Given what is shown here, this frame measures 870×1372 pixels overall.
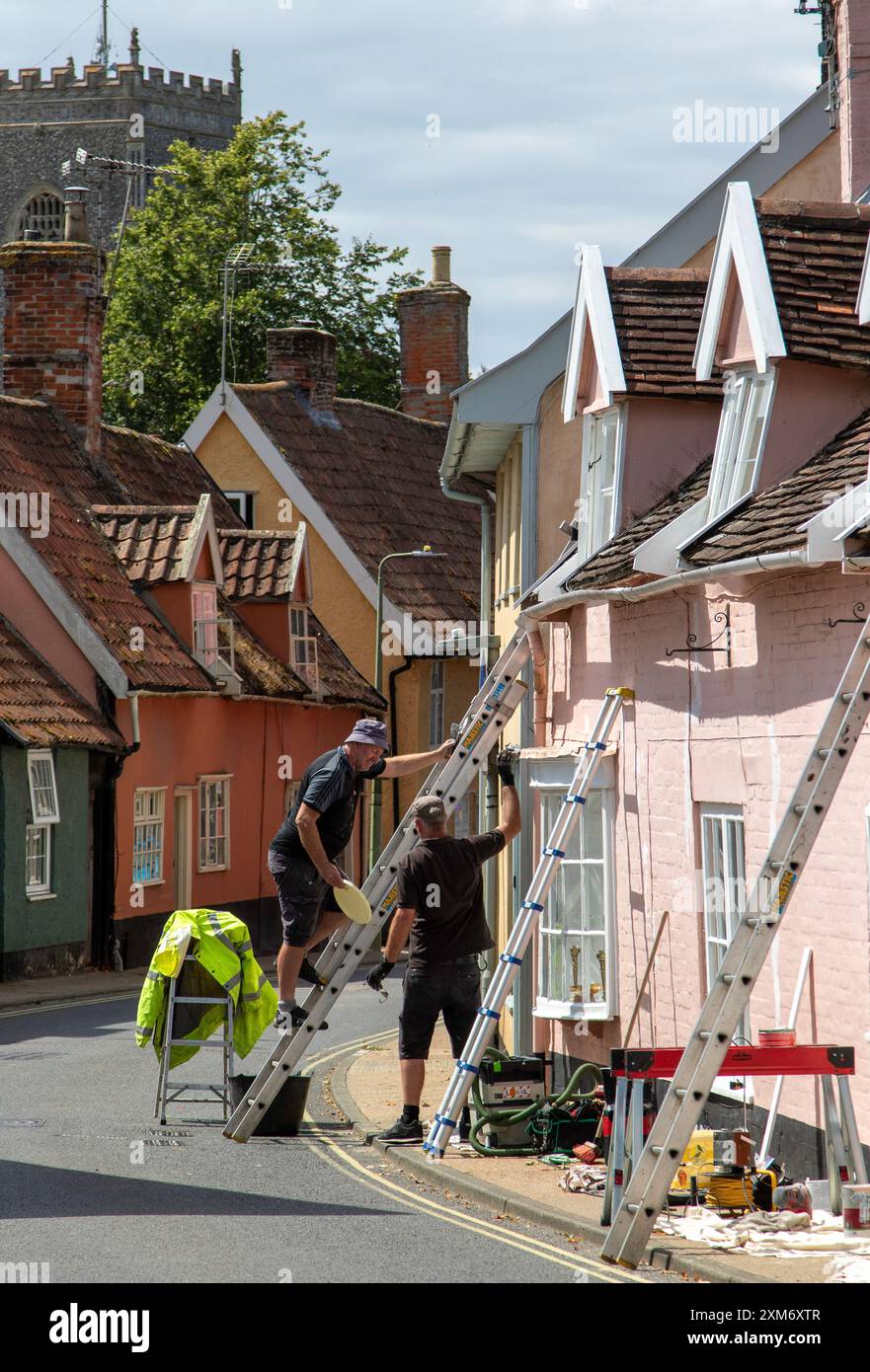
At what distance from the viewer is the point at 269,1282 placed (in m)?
8.35

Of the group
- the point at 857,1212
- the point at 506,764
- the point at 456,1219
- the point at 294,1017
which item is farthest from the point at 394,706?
the point at 857,1212

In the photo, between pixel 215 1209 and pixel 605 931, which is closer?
pixel 215 1209

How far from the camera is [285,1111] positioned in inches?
512

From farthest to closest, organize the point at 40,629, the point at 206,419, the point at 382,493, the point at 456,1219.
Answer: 1. the point at 382,493
2. the point at 206,419
3. the point at 40,629
4. the point at 456,1219

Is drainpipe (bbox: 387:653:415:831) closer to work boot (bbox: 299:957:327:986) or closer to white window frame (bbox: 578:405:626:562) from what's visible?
white window frame (bbox: 578:405:626:562)

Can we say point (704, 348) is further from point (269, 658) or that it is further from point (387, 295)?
point (387, 295)

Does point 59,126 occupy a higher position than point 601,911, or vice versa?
point 59,126

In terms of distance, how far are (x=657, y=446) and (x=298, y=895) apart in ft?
13.9

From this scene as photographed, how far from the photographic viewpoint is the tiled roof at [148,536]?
2988 centimetres

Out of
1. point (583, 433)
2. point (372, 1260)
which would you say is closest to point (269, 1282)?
point (372, 1260)

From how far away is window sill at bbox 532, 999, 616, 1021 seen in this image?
44.1 ft

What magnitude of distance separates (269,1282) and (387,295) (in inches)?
1890

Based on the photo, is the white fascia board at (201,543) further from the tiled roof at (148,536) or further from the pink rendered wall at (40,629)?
the pink rendered wall at (40,629)

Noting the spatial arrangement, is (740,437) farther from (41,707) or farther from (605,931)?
(41,707)
